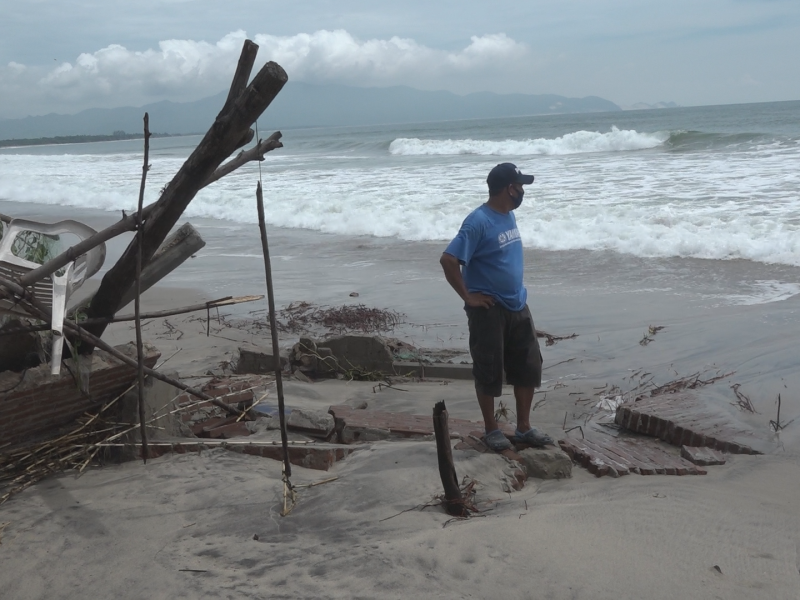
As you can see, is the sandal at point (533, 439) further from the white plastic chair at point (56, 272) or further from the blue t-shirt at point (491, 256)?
the white plastic chair at point (56, 272)

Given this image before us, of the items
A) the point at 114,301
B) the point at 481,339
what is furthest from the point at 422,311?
the point at 114,301

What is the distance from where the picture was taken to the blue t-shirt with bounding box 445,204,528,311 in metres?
4.09

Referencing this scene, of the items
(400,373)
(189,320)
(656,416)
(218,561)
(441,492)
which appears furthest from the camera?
(189,320)

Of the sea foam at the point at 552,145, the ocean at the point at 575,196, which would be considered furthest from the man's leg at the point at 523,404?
the sea foam at the point at 552,145

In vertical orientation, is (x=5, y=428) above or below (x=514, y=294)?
below

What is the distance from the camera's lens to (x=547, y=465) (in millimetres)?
4031

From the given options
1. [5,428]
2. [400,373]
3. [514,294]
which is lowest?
[400,373]

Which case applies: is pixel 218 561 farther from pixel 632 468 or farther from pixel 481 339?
pixel 632 468

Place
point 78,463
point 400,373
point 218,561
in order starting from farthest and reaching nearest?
point 400,373
point 78,463
point 218,561

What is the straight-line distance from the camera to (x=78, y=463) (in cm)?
372

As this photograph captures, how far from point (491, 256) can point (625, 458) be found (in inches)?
53.6

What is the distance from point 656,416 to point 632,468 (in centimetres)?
85

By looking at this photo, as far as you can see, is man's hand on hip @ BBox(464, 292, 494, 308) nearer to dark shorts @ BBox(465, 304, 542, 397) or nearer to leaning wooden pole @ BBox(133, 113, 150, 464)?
dark shorts @ BBox(465, 304, 542, 397)

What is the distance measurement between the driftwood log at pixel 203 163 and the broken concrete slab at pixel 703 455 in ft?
9.69
